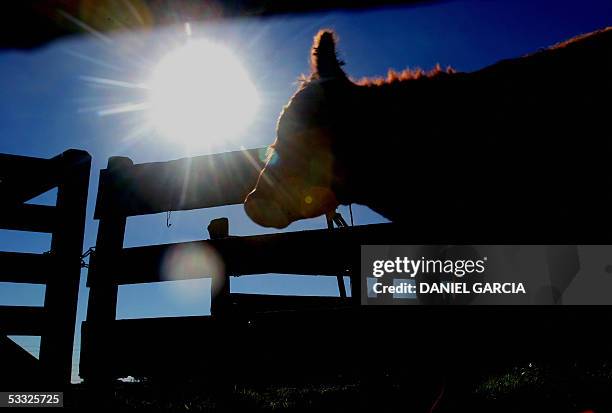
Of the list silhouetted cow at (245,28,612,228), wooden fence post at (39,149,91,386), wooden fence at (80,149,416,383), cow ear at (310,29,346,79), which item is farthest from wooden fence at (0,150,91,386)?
cow ear at (310,29,346,79)

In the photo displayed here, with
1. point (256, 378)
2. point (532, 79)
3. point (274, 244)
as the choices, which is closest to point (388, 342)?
point (256, 378)

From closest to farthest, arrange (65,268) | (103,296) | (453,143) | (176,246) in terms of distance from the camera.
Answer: (453,143)
(176,246)
(103,296)
(65,268)

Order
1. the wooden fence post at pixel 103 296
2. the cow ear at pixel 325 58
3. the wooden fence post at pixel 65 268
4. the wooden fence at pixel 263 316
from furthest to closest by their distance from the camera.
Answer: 1. the wooden fence post at pixel 65 268
2. the wooden fence post at pixel 103 296
3. the cow ear at pixel 325 58
4. the wooden fence at pixel 263 316

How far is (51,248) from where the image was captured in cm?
359

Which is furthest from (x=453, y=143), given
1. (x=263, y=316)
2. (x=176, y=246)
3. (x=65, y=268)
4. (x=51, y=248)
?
(x=51, y=248)

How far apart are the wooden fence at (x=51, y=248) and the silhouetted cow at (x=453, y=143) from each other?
171 centimetres

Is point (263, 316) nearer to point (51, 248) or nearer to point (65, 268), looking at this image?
point (65, 268)

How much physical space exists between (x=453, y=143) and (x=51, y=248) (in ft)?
10.1

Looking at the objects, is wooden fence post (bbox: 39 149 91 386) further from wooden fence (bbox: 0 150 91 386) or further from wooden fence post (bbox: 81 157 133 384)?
wooden fence post (bbox: 81 157 133 384)

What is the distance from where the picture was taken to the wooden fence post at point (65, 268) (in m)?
3.22

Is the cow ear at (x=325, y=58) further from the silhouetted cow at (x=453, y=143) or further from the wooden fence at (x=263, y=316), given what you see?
the wooden fence at (x=263, y=316)

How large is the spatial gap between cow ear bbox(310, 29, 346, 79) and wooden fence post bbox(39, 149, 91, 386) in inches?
82.8

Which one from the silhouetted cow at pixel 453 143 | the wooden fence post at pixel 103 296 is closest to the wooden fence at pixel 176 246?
the wooden fence post at pixel 103 296

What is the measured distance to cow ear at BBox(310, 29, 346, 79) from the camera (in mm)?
2742
